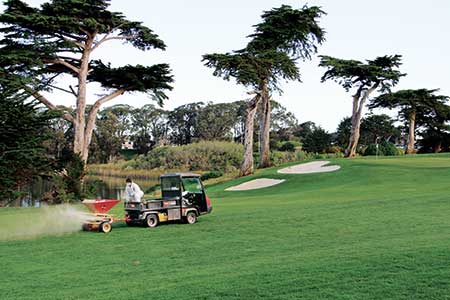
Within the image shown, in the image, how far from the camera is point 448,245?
8.51 metres

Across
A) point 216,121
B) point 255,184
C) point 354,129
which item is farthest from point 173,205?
point 216,121

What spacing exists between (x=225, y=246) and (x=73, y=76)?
23.7 meters

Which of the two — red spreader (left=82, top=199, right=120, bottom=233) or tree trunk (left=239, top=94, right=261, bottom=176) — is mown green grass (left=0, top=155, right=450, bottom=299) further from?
tree trunk (left=239, top=94, right=261, bottom=176)

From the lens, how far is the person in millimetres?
13234

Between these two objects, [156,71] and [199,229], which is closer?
[199,229]

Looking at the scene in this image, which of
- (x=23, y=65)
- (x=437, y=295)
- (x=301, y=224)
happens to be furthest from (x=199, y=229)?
(x=23, y=65)

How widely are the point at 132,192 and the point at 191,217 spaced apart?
173 cm

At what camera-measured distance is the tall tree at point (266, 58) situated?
33.9m

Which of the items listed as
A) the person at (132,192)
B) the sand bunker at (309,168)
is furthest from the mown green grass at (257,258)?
the sand bunker at (309,168)

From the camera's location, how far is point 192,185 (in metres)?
14.2

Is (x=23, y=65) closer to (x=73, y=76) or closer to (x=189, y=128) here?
(x=73, y=76)

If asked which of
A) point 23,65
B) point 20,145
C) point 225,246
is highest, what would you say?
point 23,65

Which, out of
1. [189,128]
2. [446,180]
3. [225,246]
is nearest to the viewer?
[225,246]

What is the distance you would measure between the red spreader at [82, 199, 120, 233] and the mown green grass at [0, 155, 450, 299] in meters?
0.34
